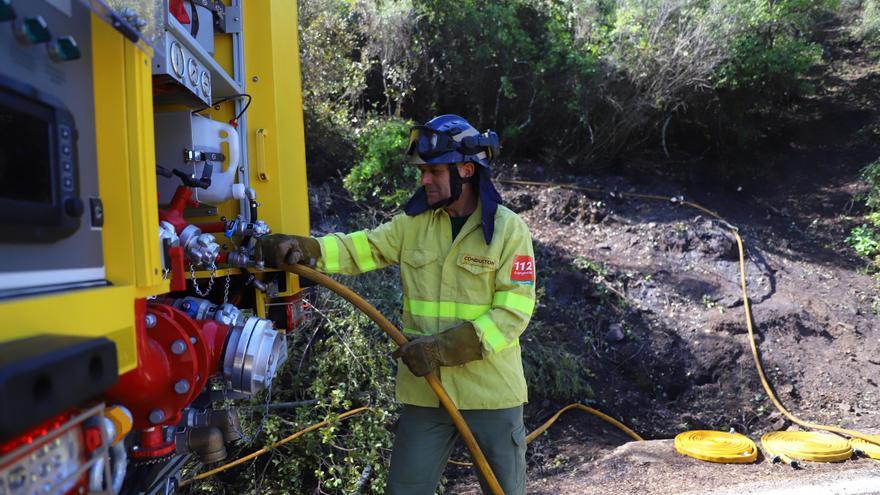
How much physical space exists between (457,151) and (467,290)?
24.4 inches

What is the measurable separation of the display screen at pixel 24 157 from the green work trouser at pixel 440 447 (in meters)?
1.90

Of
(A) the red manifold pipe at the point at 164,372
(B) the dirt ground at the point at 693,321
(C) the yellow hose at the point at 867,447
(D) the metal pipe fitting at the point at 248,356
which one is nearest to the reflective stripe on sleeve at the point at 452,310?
(D) the metal pipe fitting at the point at 248,356

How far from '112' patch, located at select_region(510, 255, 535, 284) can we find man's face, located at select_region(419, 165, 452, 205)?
0.43m

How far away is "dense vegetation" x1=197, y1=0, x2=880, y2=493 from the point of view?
7387 millimetres

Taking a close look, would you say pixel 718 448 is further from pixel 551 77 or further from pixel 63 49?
pixel 551 77

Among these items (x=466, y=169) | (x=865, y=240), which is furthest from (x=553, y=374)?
(x=865, y=240)

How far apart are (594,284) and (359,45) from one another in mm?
4201

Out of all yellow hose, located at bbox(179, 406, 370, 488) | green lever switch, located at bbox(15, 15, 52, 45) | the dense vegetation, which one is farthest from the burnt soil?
green lever switch, located at bbox(15, 15, 52, 45)

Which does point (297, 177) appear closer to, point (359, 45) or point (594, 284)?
point (594, 284)

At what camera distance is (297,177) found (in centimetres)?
308

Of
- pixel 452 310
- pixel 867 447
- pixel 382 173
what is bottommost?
pixel 867 447

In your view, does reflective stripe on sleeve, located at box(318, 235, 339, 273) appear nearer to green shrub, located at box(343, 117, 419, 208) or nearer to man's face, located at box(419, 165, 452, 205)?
man's face, located at box(419, 165, 452, 205)

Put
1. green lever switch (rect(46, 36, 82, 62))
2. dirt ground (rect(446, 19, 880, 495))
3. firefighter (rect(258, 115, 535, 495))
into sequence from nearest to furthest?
green lever switch (rect(46, 36, 82, 62))
firefighter (rect(258, 115, 535, 495))
dirt ground (rect(446, 19, 880, 495))

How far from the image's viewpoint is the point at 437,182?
9.64 feet
